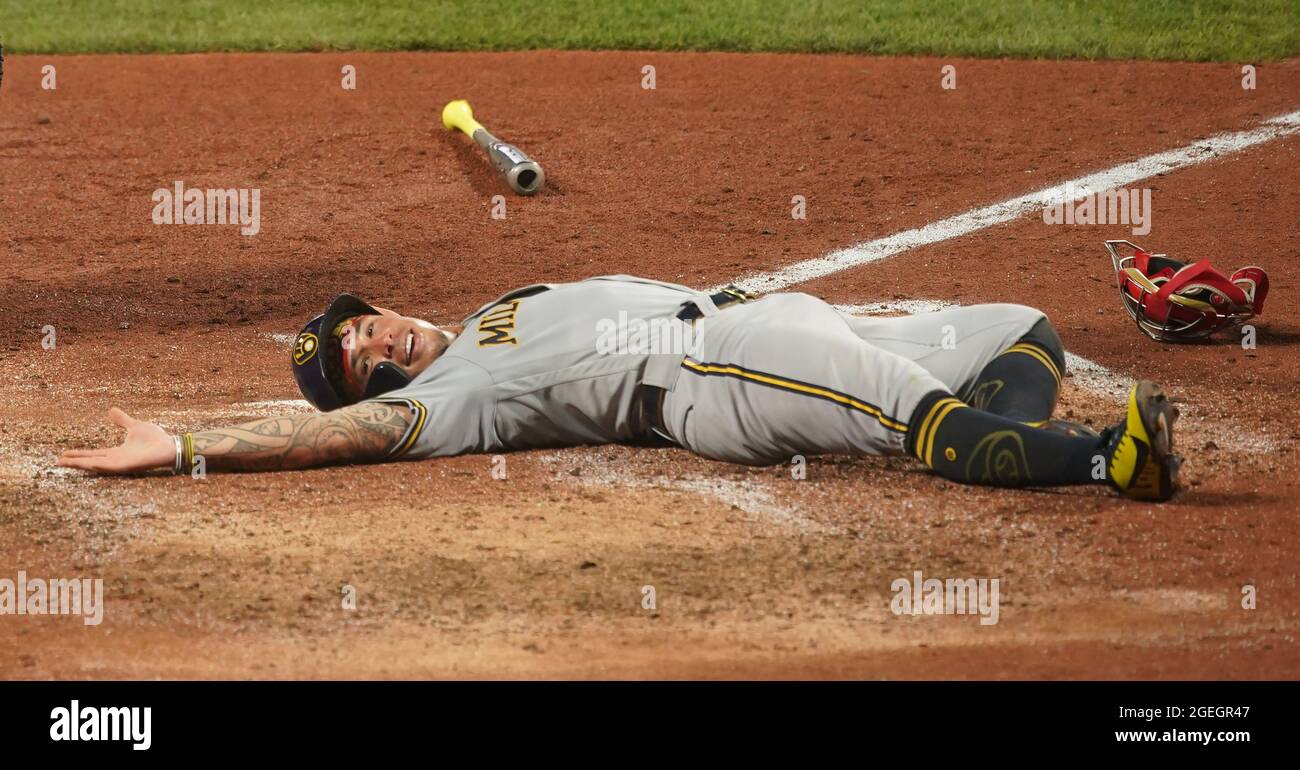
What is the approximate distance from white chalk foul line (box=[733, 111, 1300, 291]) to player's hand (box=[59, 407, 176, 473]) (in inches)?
115

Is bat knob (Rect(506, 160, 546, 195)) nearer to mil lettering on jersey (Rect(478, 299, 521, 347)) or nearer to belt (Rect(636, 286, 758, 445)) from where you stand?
mil lettering on jersey (Rect(478, 299, 521, 347))

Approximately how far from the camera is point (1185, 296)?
18.0 feet

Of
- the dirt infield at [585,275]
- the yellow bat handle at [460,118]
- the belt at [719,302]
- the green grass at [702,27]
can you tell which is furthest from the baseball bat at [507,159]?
the belt at [719,302]

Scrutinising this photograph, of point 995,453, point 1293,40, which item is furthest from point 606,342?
point 1293,40

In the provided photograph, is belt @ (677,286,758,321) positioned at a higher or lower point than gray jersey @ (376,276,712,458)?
higher

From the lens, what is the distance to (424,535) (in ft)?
12.8

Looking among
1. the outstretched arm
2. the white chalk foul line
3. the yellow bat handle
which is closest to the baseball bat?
the yellow bat handle

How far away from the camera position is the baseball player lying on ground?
4.00m

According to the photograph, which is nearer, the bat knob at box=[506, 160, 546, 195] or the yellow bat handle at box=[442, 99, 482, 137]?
the bat knob at box=[506, 160, 546, 195]

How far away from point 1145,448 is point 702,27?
23.0 ft

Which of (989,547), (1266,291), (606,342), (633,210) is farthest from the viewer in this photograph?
(633,210)

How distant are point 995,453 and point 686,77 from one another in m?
5.90

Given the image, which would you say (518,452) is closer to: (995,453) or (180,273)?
(995,453)

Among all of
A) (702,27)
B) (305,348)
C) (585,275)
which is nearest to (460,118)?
(585,275)
